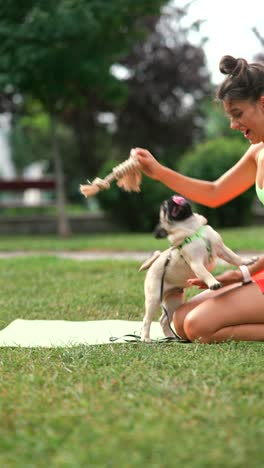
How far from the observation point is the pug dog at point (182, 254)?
3654 mm

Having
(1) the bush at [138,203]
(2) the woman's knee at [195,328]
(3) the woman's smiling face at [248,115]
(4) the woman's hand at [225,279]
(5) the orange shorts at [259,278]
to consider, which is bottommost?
(1) the bush at [138,203]

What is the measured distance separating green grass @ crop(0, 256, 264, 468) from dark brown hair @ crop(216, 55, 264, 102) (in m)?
1.30

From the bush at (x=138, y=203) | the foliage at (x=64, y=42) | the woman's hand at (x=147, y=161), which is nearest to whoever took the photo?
the woman's hand at (x=147, y=161)

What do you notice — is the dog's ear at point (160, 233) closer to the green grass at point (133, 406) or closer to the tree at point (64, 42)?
the green grass at point (133, 406)

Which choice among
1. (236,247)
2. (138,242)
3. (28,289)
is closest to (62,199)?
(138,242)

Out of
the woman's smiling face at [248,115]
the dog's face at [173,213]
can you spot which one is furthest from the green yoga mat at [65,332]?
the woman's smiling face at [248,115]

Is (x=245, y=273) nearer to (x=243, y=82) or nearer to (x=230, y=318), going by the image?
(x=230, y=318)

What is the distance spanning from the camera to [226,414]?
2.39 m

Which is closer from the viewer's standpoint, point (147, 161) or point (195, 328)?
point (195, 328)

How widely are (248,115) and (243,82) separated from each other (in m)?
0.17

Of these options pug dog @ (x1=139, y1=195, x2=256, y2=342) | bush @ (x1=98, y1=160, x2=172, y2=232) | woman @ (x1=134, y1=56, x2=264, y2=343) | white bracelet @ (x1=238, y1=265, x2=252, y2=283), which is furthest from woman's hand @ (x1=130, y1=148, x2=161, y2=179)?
bush @ (x1=98, y1=160, x2=172, y2=232)

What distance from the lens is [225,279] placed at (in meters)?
3.73

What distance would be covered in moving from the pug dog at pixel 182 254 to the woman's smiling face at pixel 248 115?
1.65ft

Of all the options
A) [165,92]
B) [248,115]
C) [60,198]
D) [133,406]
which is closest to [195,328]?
[248,115]
